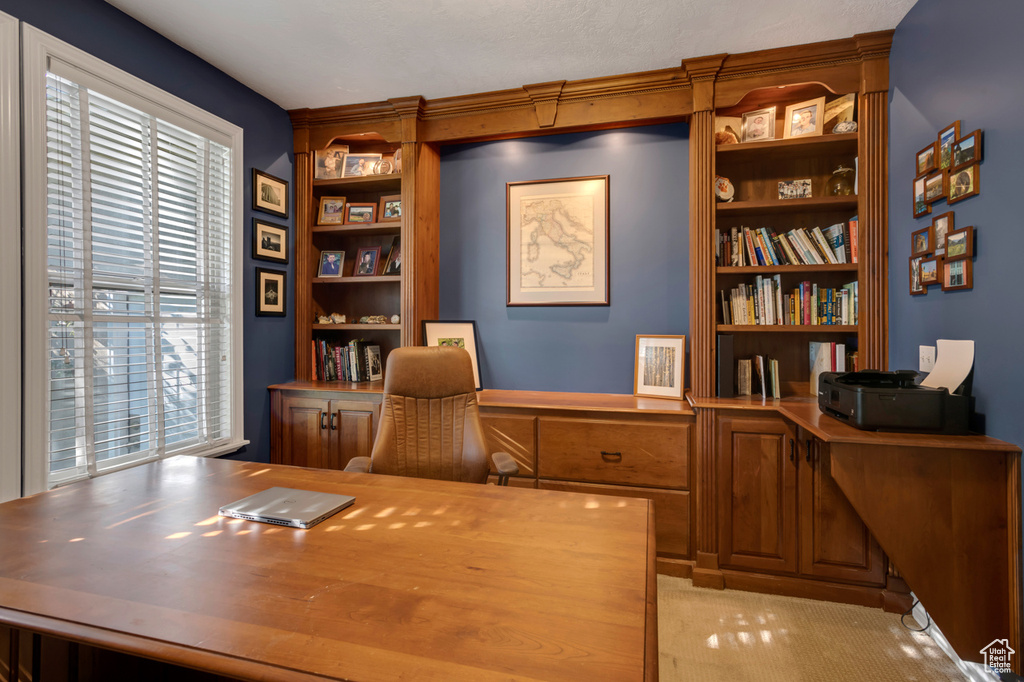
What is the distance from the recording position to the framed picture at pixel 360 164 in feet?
10.9

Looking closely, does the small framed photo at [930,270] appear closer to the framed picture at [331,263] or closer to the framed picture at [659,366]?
the framed picture at [659,366]

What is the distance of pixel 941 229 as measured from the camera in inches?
76.5

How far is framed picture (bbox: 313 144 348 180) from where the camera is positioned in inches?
133

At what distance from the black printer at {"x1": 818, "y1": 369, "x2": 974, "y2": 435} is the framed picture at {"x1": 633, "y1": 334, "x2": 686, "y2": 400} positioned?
1008mm

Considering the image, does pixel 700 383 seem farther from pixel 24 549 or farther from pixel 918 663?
pixel 24 549

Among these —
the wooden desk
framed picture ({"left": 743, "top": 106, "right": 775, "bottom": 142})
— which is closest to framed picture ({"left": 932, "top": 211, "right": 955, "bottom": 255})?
framed picture ({"left": 743, "top": 106, "right": 775, "bottom": 142})

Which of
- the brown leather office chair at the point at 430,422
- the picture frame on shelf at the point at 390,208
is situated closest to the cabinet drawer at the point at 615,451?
the brown leather office chair at the point at 430,422

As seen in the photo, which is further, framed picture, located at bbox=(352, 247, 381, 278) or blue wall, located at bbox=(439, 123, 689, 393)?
framed picture, located at bbox=(352, 247, 381, 278)

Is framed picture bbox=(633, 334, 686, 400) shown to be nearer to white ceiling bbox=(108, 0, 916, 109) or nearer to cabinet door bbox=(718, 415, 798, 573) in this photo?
cabinet door bbox=(718, 415, 798, 573)

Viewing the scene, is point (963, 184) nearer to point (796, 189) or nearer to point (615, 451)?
point (796, 189)

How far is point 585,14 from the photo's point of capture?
7.38 ft

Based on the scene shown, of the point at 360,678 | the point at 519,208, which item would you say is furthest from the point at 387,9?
the point at 360,678

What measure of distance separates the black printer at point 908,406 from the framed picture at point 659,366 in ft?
3.31

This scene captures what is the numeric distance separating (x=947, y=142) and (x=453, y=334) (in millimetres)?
2673
